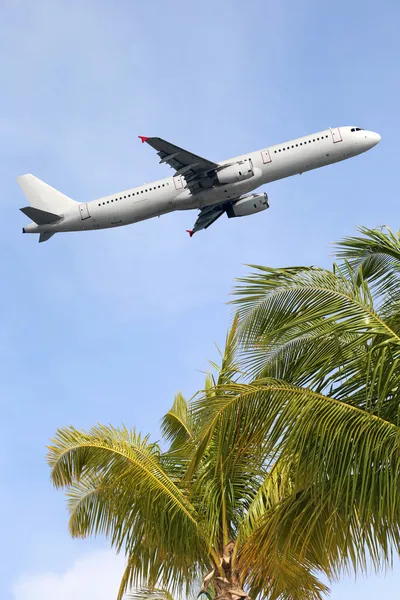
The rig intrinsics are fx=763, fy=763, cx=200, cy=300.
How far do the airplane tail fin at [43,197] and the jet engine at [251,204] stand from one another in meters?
11.3

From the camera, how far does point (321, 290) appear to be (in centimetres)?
847

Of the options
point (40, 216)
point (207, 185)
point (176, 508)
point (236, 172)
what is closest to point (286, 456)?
point (176, 508)

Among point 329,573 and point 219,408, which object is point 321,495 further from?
point 329,573

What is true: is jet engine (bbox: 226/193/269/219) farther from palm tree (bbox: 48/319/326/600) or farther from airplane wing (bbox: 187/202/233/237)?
palm tree (bbox: 48/319/326/600)

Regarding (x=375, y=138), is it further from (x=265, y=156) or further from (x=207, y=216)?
(x=207, y=216)

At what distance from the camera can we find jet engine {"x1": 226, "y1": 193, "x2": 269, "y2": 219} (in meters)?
46.2

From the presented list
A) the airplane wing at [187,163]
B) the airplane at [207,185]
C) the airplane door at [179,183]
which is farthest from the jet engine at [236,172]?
the airplane door at [179,183]

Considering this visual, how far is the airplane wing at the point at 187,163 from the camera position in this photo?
43.4 meters

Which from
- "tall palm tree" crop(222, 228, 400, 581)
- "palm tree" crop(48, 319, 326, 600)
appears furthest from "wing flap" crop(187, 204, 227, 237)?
"tall palm tree" crop(222, 228, 400, 581)

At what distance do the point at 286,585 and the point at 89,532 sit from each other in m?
4.14

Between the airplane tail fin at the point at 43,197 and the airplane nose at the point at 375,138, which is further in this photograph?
the airplane tail fin at the point at 43,197

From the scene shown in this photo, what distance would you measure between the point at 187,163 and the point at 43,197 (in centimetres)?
1447

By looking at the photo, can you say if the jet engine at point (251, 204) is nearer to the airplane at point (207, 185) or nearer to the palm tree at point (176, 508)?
the airplane at point (207, 185)

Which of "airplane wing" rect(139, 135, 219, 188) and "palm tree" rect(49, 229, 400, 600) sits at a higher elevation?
"airplane wing" rect(139, 135, 219, 188)
